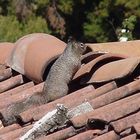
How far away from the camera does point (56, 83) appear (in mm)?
3797

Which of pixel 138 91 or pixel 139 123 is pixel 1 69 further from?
pixel 139 123

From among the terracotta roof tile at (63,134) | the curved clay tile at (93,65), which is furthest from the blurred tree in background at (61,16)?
the terracotta roof tile at (63,134)

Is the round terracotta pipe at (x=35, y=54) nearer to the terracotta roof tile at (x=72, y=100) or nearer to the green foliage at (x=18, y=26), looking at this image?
the terracotta roof tile at (x=72, y=100)

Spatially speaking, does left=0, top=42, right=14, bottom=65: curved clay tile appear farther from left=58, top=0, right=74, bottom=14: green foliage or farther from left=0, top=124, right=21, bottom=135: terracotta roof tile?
left=58, top=0, right=74, bottom=14: green foliage

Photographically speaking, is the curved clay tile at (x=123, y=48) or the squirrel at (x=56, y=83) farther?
the curved clay tile at (x=123, y=48)

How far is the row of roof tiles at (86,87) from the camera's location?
2992mm

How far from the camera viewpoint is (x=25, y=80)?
169 inches

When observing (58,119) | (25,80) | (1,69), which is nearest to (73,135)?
(58,119)

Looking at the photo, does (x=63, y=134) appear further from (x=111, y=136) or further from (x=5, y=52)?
(x=5, y=52)

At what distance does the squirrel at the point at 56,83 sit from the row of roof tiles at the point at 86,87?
1.8 inches

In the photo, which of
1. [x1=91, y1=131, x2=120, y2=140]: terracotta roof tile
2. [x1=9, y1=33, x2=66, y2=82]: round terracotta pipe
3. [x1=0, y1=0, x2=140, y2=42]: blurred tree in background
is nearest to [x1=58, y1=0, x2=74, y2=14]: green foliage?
[x1=0, y1=0, x2=140, y2=42]: blurred tree in background

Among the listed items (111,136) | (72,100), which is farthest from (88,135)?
(72,100)

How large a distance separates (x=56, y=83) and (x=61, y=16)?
16880mm

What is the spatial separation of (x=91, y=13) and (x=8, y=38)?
352cm
